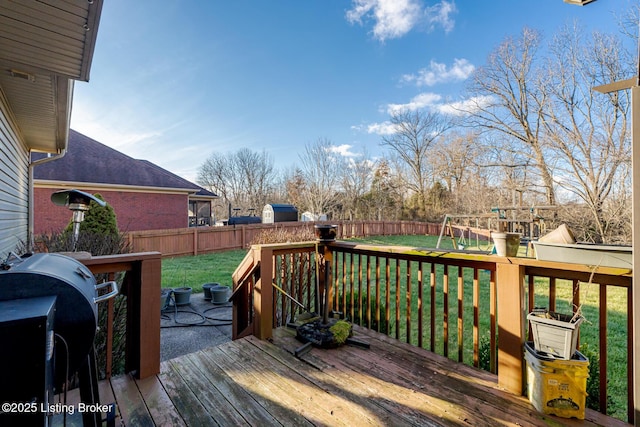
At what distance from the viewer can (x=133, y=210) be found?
1302 centimetres

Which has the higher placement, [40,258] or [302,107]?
[302,107]

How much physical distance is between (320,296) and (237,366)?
1376mm

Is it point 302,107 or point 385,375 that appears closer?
point 385,375

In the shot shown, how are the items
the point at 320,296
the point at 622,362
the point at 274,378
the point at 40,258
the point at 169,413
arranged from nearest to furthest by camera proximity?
1. the point at 40,258
2. the point at 169,413
3. the point at 274,378
4. the point at 622,362
5. the point at 320,296

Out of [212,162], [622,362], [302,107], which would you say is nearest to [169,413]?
[622,362]

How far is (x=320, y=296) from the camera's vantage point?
3604 mm

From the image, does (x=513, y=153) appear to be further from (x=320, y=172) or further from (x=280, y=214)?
(x=280, y=214)

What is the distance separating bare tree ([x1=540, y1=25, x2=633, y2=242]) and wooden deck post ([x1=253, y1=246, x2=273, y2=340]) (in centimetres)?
1063

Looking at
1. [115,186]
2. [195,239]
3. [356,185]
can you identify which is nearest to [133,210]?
[115,186]

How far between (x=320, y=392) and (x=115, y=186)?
13.7m

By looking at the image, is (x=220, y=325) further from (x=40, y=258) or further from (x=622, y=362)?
(x=622, y=362)

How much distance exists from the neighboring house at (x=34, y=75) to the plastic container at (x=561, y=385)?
3.70m

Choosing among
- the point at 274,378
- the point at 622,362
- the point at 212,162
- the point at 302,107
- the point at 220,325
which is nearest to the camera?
the point at 274,378

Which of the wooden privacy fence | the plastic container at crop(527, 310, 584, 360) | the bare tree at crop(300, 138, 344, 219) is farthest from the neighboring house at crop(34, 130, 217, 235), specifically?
the plastic container at crop(527, 310, 584, 360)
